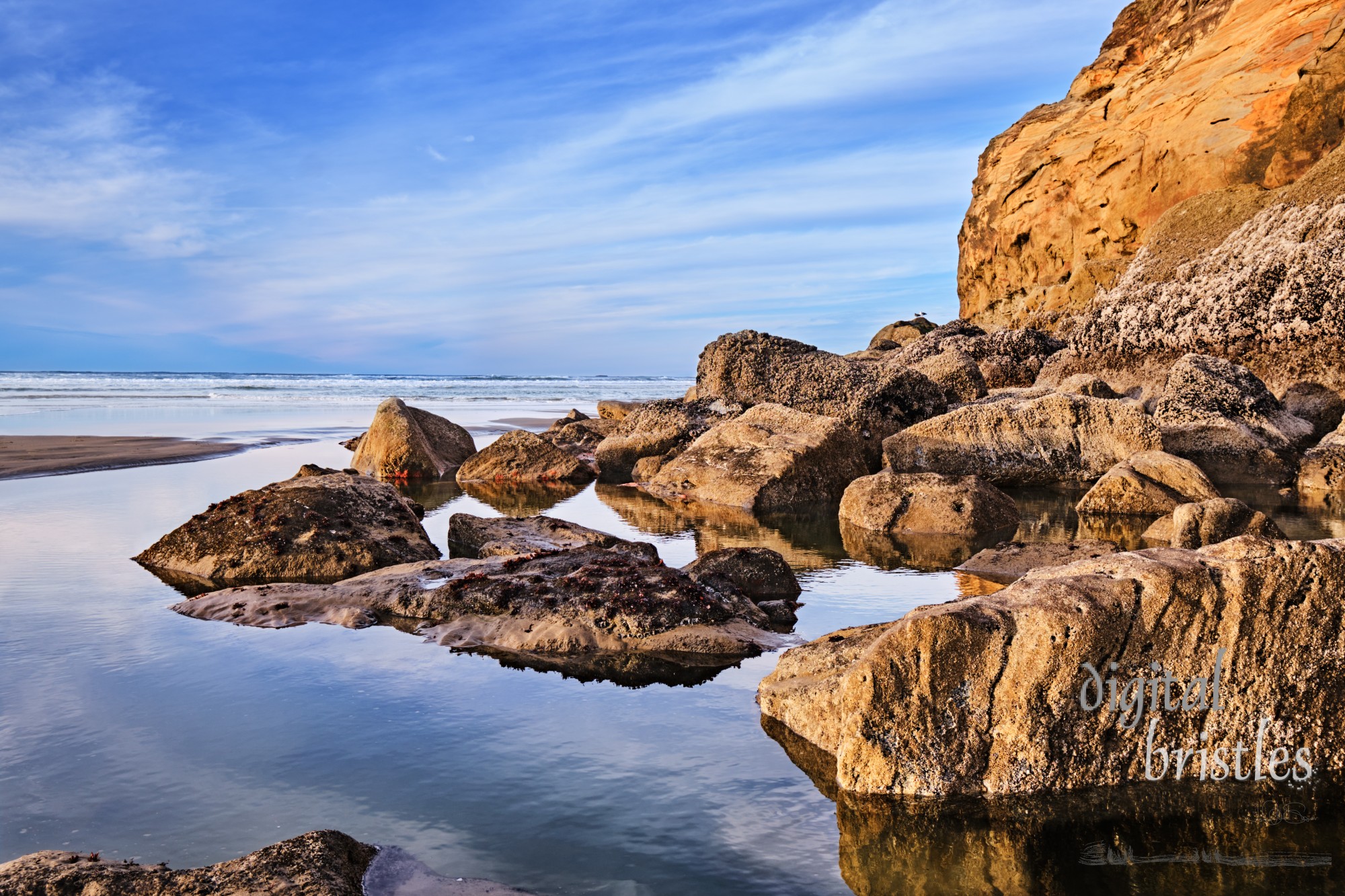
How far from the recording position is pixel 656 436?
15562 mm

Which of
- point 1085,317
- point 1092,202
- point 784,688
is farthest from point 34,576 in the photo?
point 1092,202

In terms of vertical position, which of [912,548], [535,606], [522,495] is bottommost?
[912,548]

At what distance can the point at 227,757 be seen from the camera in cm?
428

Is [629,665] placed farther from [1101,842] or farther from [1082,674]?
[1101,842]

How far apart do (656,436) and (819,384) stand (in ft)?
9.54

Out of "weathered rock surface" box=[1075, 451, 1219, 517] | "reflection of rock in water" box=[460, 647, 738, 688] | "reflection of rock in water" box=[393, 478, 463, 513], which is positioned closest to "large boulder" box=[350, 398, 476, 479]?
"reflection of rock in water" box=[393, 478, 463, 513]

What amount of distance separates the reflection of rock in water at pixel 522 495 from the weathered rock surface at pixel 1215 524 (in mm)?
7025

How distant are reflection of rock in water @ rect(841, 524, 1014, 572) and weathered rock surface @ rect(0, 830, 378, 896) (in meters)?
5.90

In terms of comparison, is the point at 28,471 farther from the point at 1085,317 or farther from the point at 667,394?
the point at 667,394

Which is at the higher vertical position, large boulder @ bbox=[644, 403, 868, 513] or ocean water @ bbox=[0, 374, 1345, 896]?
large boulder @ bbox=[644, 403, 868, 513]

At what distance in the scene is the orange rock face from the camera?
21.5 meters

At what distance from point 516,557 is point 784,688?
9.90ft

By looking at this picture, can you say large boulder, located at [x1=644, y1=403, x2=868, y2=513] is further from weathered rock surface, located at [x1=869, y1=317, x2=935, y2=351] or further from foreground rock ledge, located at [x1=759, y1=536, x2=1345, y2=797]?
weathered rock surface, located at [x1=869, y1=317, x2=935, y2=351]

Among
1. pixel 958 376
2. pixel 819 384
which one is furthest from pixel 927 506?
pixel 958 376
